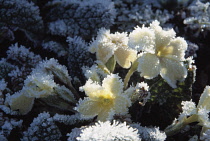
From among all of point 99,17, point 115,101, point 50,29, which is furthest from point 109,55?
point 50,29

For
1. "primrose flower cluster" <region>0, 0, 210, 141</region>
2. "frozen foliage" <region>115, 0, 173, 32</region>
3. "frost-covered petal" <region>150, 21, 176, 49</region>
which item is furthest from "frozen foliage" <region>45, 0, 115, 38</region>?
"frost-covered petal" <region>150, 21, 176, 49</region>

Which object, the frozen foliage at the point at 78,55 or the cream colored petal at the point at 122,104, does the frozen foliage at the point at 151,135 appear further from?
the frozen foliage at the point at 78,55

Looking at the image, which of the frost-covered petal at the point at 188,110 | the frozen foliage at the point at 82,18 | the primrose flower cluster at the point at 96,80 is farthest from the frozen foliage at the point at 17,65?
the frost-covered petal at the point at 188,110

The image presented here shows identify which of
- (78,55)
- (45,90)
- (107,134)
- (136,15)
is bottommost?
(107,134)

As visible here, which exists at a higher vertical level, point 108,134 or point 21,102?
point 21,102

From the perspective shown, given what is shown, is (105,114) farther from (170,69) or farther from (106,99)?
(170,69)

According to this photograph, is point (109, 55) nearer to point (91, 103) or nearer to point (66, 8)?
point (91, 103)

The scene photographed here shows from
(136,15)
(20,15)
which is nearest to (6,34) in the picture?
(20,15)
